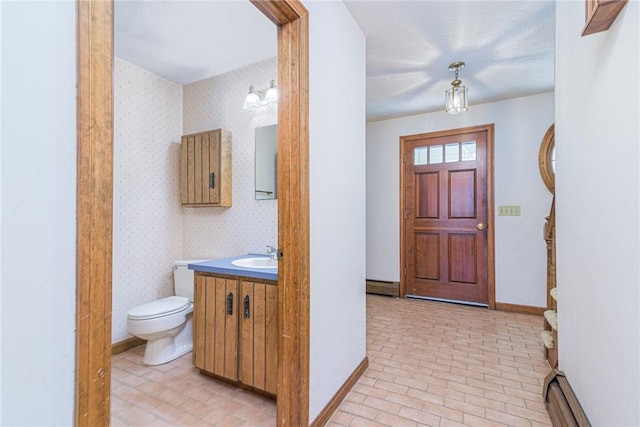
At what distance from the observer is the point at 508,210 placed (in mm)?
3316

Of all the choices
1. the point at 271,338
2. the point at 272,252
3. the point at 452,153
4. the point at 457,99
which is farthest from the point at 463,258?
the point at 271,338

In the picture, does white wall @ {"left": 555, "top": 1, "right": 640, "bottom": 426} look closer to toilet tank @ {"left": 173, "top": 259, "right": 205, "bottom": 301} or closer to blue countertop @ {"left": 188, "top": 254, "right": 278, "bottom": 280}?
blue countertop @ {"left": 188, "top": 254, "right": 278, "bottom": 280}

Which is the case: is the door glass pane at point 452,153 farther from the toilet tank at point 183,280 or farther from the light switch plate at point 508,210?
the toilet tank at point 183,280

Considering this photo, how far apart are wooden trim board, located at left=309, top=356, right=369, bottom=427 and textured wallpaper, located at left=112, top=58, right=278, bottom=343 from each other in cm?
108

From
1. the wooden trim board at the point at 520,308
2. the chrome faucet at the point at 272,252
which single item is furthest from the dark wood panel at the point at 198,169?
the wooden trim board at the point at 520,308

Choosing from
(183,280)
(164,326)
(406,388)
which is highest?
(183,280)

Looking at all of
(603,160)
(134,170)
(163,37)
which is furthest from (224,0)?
(603,160)

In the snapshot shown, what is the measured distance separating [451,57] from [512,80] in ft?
2.80

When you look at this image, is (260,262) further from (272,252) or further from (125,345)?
(125,345)

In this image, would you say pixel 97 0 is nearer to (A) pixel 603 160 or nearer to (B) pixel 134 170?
(A) pixel 603 160

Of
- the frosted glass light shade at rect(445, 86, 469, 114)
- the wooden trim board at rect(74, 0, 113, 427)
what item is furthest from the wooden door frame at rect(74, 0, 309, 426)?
the frosted glass light shade at rect(445, 86, 469, 114)

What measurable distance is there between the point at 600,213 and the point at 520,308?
2.56 m

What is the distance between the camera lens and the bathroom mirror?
246 centimetres

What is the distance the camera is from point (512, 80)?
2.83 m
